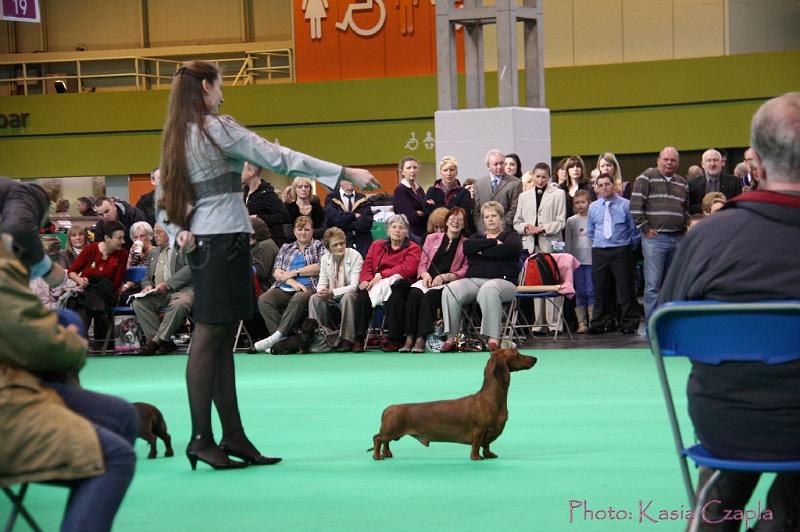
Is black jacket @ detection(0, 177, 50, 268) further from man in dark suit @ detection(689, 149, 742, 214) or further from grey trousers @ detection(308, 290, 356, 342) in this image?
man in dark suit @ detection(689, 149, 742, 214)

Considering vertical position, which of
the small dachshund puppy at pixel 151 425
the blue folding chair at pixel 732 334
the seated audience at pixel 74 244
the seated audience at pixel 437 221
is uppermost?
the blue folding chair at pixel 732 334

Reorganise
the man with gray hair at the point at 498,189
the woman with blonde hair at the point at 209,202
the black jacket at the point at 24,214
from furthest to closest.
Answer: the man with gray hair at the point at 498,189
the woman with blonde hair at the point at 209,202
the black jacket at the point at 24,214

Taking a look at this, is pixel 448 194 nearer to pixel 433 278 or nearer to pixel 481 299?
pixel 433 278

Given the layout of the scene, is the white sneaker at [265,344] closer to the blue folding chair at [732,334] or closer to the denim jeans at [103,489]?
the denim jeans at [103,489]

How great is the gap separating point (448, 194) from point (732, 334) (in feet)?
33.3

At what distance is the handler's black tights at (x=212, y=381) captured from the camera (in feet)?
18.1

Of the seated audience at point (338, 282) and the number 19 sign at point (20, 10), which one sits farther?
the number 19 sign at point (20, 10)

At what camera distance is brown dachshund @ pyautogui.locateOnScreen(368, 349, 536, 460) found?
574 cm

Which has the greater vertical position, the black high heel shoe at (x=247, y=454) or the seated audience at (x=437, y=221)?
the seated audience at (x=437, y=221)

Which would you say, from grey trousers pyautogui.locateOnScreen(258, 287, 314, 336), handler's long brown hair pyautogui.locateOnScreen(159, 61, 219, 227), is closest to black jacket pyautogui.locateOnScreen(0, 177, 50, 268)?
handler's long brown hair pyautogui.locateOnScreen(159, 61, 219, 227)

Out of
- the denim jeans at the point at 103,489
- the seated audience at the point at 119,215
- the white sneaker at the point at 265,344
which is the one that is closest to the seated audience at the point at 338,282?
the white sneaker at the point at 265,344

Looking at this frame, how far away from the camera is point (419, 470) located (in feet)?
18.3

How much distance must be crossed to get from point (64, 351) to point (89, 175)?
84.2 feet

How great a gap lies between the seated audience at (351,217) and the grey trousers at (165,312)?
1668 mm
